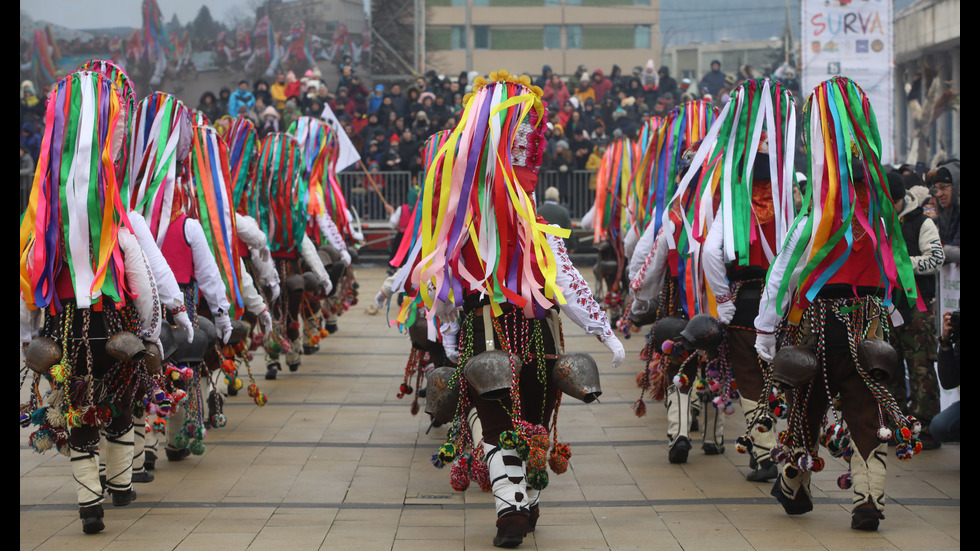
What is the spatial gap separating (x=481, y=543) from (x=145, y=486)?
7.33 feet

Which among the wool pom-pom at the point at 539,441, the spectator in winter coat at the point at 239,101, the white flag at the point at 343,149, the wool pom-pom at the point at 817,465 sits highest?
the spectator in winter coat at the point at 239,101

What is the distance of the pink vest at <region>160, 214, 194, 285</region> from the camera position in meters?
6.50

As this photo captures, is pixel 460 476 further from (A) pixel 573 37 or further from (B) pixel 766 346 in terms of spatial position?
(A) pixel 573 37

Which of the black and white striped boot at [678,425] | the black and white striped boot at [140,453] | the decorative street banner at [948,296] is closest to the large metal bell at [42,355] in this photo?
the black and white striped boot at [140,453]

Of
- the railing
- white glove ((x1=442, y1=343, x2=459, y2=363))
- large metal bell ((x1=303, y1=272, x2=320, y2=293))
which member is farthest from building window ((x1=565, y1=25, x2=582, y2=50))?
white glove ((x1=442, y1=343, x2=459, y2=363))

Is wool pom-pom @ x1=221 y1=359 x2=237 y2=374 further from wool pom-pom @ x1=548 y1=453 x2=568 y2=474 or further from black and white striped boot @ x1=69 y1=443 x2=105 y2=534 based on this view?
wool pom-pom @ x1=548 y1=453 x2=568 y2=474

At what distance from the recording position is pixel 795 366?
5133 millimetres

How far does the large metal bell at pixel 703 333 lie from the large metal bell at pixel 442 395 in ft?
5.13

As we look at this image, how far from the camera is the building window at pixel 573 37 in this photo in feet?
127

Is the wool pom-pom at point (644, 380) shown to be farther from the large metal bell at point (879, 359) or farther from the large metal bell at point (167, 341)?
the large metal bell at point (167, 341)

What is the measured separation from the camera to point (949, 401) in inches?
287

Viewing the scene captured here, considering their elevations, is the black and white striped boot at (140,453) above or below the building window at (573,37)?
below

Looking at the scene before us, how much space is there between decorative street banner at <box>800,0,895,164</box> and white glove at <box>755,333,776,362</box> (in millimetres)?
11809
